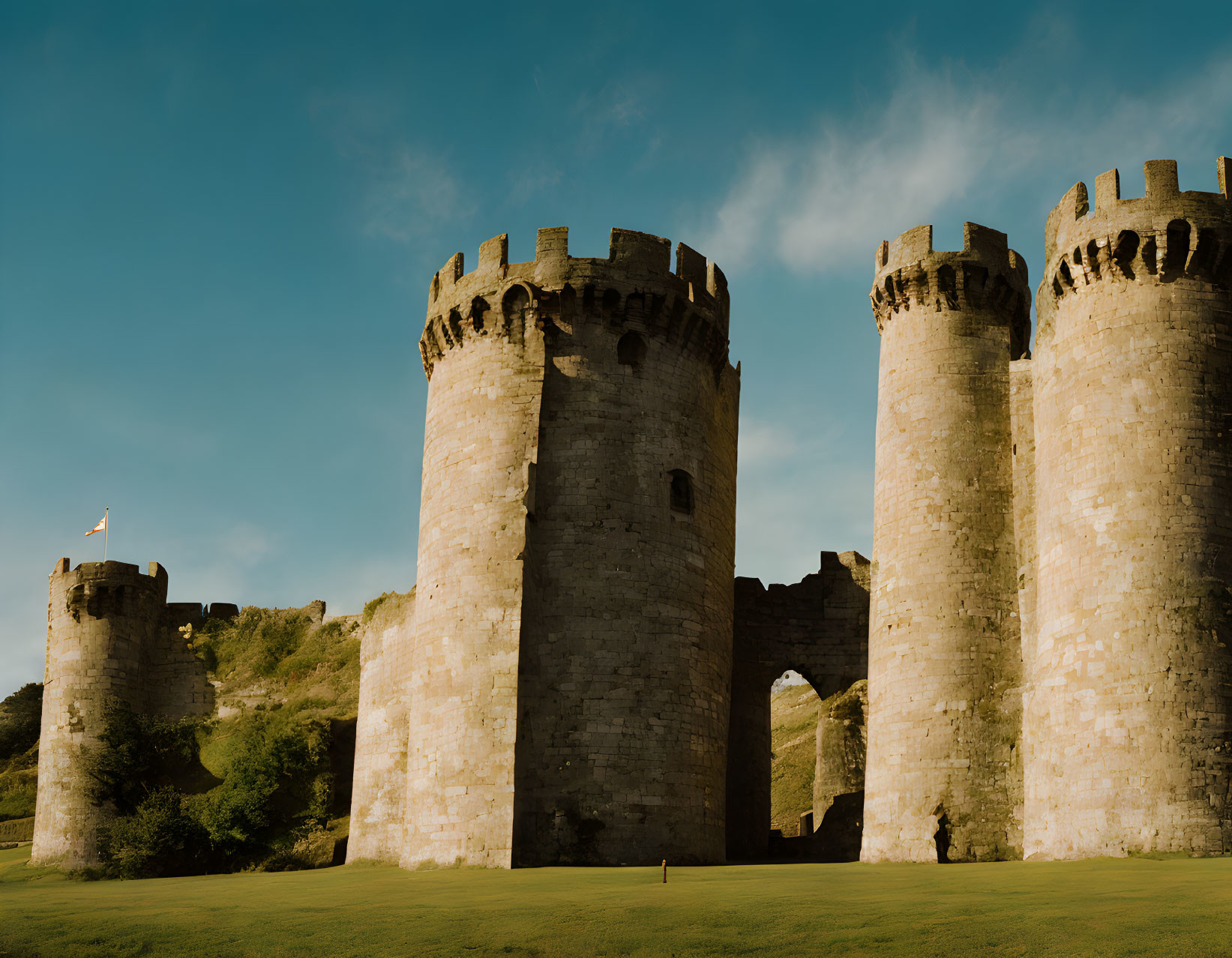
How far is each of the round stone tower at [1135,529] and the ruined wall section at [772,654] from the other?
7.37 m

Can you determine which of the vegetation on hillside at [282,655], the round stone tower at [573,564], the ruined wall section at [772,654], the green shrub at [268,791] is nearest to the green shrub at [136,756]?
the vegetation on hillside at [282,655]

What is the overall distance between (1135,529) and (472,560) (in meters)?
13.7

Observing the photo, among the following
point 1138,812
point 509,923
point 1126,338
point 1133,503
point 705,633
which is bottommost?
point 509,923

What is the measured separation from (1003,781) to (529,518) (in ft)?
37.0

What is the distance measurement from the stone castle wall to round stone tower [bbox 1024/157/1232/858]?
2663cm

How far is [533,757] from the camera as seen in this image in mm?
27641

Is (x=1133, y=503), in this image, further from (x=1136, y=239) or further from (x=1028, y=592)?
(x=1136, y=239)

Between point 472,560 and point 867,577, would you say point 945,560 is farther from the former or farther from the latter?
point 472,560

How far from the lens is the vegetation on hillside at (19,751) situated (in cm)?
4575

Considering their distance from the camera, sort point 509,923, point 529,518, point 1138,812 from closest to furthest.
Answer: point 509,923 < point 1138,812 < point 529,518

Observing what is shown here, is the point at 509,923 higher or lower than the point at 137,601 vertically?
lower

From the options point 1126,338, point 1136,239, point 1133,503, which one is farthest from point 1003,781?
point 1136,239

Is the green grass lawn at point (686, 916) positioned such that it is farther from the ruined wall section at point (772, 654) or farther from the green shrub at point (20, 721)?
the green shrub at point (20, 721)

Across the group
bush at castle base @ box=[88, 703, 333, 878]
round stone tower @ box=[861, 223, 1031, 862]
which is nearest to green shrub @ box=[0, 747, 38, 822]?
bush at castle base @ box=[88, 703, 333, 878]
